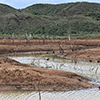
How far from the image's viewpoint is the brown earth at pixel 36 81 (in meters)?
18.6

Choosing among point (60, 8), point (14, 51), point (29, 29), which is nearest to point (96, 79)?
point (14, 51)

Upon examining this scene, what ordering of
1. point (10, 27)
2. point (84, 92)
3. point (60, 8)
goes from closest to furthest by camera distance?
point (84, 92) < point (10, 27) < point (60, 8)

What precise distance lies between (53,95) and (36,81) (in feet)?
6.49

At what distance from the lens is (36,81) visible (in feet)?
62.5

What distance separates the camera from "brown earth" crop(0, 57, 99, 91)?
18641 millimetres

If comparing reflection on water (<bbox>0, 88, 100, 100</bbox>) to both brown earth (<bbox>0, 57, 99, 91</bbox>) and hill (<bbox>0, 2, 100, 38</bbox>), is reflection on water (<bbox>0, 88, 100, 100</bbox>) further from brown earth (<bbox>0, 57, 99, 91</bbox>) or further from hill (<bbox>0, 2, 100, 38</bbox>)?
hill (<bbox>0, 2, 100, 38</bbox>)

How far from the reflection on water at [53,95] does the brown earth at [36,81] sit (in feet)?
2.05

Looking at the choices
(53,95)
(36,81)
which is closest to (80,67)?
(36,81)

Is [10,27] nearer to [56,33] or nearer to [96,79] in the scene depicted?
[56,33]

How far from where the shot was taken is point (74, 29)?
311 ft

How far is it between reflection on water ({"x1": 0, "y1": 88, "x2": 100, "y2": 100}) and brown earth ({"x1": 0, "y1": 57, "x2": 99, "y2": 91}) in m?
0.62

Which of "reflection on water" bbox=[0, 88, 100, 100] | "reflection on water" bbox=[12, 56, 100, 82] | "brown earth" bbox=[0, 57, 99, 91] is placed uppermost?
"brown earth" bbox=[0, 57, 99, 91]

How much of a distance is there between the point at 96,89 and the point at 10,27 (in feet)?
262

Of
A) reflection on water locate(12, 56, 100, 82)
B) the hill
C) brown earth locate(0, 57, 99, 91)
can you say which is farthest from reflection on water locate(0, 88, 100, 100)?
the hill
